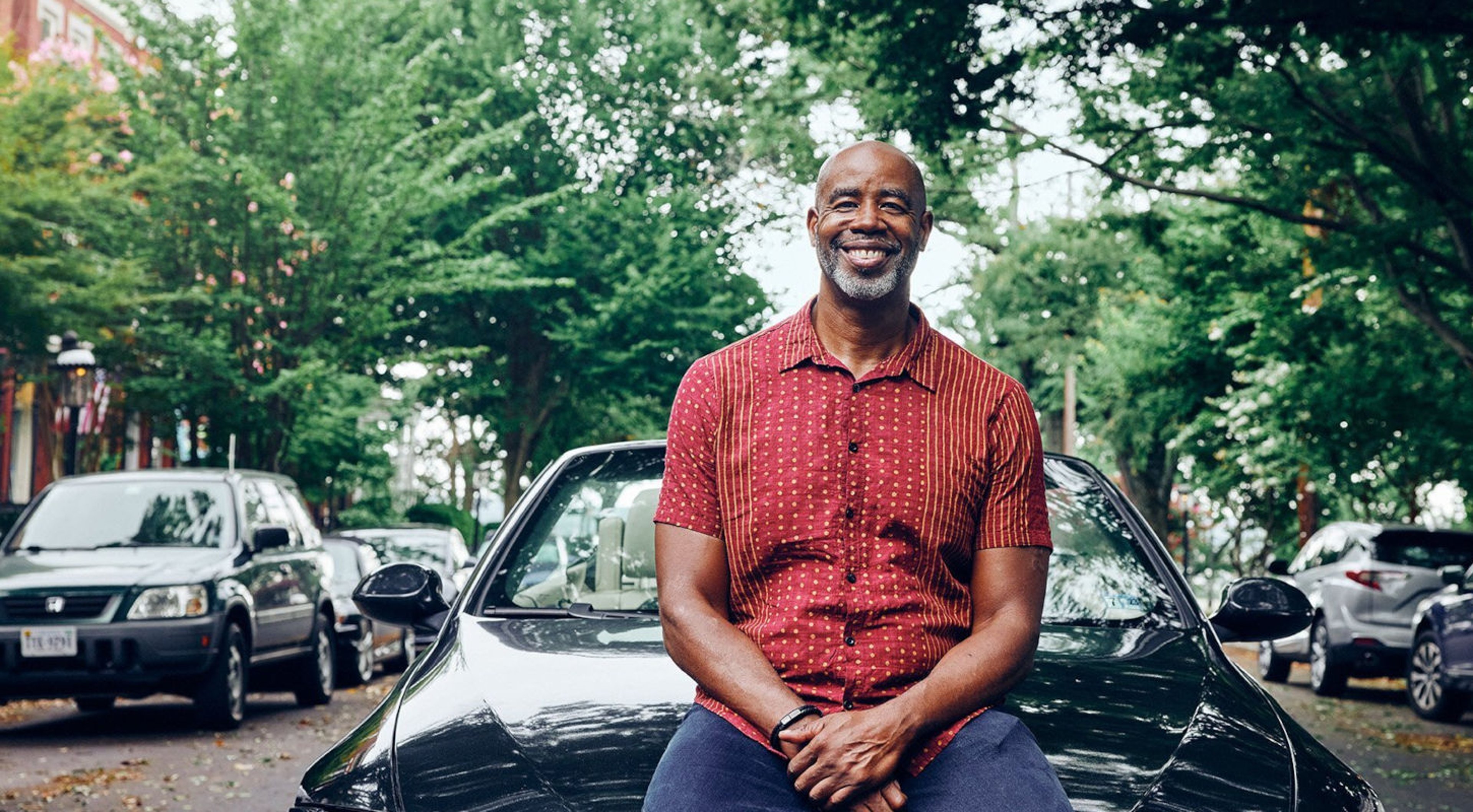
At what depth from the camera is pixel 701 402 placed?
3193 millimetres

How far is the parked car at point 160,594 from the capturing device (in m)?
11.5

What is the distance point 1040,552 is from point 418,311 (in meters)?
33.7

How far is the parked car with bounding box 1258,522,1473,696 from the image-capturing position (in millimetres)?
16953

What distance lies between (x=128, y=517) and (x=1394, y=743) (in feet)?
29.2

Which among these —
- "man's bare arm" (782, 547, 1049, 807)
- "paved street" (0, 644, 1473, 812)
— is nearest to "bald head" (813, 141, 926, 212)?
"man's bare arm" (782, 547, 1049, 807)

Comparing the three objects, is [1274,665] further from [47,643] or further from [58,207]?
[58,207]

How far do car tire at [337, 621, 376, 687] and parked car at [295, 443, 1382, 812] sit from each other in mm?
12170

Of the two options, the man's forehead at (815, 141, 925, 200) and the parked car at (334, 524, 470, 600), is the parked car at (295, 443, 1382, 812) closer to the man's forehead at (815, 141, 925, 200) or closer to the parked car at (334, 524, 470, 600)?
the man's forehead at (815, 141, 925, 200)

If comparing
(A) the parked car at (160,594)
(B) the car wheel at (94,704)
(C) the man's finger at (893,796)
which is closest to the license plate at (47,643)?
(A) the parked car at (160,594)

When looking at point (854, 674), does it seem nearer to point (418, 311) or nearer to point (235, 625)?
point (235, 625)

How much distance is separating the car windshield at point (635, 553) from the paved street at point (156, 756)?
13.7 feet

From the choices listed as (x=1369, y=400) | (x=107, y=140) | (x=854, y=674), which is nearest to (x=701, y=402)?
(x=854, y=674)

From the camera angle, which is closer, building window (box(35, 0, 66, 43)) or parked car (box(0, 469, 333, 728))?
parked car (box(0, 469, 333, 728))

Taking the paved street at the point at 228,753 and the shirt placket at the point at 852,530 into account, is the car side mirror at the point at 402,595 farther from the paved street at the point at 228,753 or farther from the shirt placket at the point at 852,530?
the paved street at the point at 228,753
